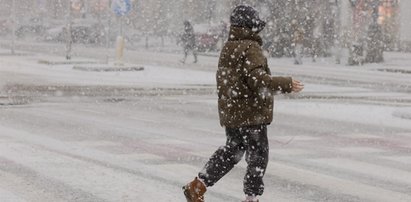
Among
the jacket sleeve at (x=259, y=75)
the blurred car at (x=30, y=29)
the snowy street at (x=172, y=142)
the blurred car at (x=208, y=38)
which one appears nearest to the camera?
the jacket sleeve at (x=259, y=75)

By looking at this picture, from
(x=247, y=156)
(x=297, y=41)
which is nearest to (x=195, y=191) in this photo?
(x=247, y=156)

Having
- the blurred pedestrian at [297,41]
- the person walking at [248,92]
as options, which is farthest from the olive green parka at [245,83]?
the blurred pedestrian at [297,41]

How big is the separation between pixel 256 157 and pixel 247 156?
93mm

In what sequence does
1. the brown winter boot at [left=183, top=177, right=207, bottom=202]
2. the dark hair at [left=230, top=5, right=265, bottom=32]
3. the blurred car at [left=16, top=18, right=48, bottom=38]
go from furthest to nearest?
the blurred car at [left=16, top=18, right=48, bottom=38], the brown winter boot at [left=183, top=177, right=207, bottom=202], the dark hair at [left=230, top=5, right=265, bottom=32]

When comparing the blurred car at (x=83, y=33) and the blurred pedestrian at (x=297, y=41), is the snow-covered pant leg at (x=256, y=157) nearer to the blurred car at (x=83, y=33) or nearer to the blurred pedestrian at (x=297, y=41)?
the blurred pedestrian at (x=297, y=41)

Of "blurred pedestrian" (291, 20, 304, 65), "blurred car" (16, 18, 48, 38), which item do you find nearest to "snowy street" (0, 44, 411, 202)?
"blurred pedestrian" (291, 20, 304, 65)

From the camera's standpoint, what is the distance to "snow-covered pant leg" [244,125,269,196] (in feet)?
21.1

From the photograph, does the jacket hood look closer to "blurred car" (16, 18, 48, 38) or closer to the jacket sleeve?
the jacket sleeve

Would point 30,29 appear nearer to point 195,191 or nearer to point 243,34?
point 195,191

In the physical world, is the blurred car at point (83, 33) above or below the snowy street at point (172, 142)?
below

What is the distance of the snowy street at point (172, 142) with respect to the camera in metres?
7.83

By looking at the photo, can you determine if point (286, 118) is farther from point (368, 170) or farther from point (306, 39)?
point (306, 39)

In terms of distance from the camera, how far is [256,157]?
645 centimetres

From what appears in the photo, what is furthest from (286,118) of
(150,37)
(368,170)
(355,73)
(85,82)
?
(150,37)
